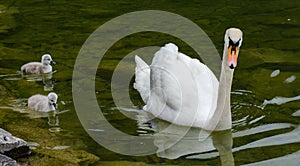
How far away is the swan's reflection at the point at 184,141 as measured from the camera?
26.4ft

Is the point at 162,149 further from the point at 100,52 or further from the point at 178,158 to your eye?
the point at 100,52

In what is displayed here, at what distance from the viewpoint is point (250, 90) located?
9.96 metres

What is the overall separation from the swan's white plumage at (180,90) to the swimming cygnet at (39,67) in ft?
7.17

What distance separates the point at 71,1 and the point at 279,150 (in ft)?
30.6

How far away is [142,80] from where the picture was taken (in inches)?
400

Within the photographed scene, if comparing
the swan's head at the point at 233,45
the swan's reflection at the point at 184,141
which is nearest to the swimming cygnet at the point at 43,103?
the swan's reflection at the point at 184,141

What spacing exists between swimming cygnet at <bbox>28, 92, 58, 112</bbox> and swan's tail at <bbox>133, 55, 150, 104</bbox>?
1.28 metres

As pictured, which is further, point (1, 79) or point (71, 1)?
point (71, 1)

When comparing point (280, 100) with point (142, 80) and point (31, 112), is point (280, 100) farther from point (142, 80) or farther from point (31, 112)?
point (31, 112)

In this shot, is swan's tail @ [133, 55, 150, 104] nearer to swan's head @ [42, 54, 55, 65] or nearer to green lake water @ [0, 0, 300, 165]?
green lake water @ [0, 0, 300, 165]

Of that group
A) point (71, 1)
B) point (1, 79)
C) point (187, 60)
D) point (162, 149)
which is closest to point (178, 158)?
point (162, 149)

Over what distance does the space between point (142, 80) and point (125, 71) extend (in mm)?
976

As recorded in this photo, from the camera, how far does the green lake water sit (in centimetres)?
802

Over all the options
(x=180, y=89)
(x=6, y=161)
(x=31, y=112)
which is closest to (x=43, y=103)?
(x=31, y=112)
